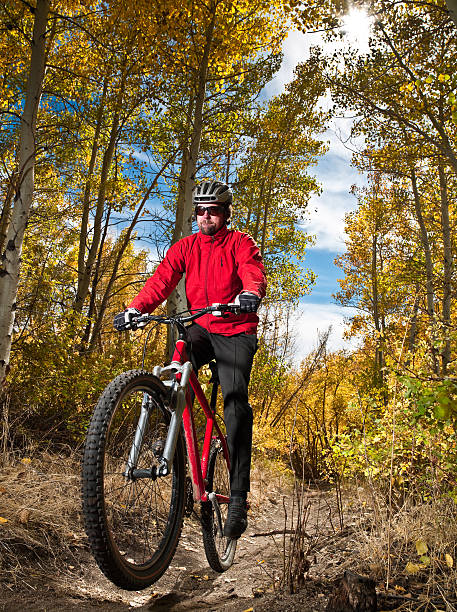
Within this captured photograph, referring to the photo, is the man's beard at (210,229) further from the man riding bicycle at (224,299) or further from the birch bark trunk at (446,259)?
the birch bark trunk at (446,259)

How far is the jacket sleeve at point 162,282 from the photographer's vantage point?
3262 millimetres

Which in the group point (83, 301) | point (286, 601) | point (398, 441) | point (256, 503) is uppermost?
point (83, 301)

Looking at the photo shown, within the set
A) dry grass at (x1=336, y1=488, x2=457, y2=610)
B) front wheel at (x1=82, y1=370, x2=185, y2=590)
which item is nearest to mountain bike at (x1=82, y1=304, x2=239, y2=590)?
front wheel at (x1=82, y1=370, x2=185, y2=590)

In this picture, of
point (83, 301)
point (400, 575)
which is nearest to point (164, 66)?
point (83, 301)

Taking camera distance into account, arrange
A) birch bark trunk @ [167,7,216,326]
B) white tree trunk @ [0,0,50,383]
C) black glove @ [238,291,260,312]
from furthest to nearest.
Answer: birch bark trunk @ [167,7,216,326] < white tree trunk @ [0,0,50,383] < black glove @ [238,291,260,312]

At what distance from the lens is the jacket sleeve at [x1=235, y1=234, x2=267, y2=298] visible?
10.1ft

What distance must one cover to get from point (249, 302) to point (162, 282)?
2.72 ft

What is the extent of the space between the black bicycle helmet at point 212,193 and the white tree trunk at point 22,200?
340cm

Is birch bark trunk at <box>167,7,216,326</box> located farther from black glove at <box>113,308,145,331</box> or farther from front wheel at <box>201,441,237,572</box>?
black glove at <box>113,308,145,331</box>

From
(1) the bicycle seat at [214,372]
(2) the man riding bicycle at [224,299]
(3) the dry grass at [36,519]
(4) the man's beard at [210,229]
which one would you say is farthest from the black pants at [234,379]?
(3) the dry grass at [36,519]

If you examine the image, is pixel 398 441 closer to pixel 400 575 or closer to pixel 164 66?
pixel 400 575

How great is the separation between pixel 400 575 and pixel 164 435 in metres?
1.58

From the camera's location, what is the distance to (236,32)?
8445 mm

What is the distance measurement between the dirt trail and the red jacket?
4.36 ft
